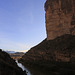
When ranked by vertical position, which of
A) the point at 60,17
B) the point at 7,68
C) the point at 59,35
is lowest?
the point at 7,68

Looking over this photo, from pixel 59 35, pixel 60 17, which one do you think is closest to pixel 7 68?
pixel 59 35

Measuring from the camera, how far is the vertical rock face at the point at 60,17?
129ft

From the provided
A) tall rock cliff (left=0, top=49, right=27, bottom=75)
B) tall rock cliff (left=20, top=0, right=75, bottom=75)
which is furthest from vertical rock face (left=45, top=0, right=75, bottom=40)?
tall rock cliff (left=0, top=49, right=27, bottom=75)

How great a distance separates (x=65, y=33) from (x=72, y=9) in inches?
384

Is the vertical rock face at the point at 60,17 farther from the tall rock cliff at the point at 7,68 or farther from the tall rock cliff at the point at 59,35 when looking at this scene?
the tall rock cliff at the point at 7,68

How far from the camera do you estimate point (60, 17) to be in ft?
144

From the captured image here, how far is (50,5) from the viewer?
4903 cm

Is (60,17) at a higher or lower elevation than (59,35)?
higher

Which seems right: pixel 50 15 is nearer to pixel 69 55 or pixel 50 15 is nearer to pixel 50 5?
pixel 50 5

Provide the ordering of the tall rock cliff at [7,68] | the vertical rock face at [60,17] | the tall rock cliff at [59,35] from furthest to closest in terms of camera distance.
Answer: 1. the vertical rock face at [60,17]
2. the tall rock cliff at [59,35]
3. the tall rock cliff at [7,68]

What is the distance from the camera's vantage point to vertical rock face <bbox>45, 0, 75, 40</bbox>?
39.3 meters

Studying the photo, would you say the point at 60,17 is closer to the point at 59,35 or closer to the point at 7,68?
the point at 59,35

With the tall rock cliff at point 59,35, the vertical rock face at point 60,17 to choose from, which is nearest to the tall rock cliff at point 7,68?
the tall rock cliff at point 59,35

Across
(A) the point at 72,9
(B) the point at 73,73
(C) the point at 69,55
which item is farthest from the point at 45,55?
(A) the point at 72,9
